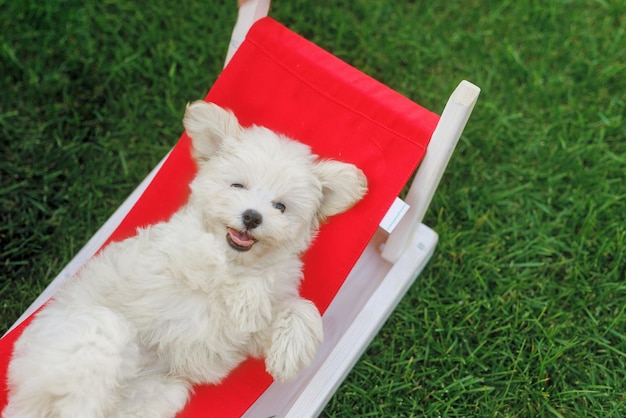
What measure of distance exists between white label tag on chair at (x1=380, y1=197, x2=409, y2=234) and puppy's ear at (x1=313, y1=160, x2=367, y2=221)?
0.20m

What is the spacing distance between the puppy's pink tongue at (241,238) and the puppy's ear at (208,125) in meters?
0.42

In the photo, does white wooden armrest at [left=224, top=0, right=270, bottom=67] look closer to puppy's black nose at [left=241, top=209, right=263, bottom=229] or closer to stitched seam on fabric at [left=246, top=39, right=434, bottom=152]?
stitched seam on fabric at [left=246, top=39, right=434, bottom=152]

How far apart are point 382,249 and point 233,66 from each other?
119 cm

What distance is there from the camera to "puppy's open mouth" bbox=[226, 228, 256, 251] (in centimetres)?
214

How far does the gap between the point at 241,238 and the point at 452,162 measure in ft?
6.21

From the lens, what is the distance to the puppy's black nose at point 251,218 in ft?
6.81

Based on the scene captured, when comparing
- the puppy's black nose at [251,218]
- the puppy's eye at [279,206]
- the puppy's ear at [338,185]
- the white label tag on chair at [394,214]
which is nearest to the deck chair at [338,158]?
the white label tag on chair at [394,214]

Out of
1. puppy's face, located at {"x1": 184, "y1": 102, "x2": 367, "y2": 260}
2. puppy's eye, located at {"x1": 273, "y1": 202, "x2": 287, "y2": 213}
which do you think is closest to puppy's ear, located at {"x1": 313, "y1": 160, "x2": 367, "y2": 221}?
puppy's face, located at {"x1": 184, "y1": 102, "x2": 367, "y2": 260}

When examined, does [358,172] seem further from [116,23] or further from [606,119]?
[116,23]

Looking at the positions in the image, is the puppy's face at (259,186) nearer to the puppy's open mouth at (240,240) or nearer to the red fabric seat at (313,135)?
the puppy's open mouth at (240,240)

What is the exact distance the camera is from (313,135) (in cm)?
273

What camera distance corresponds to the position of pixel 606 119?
12.2ft

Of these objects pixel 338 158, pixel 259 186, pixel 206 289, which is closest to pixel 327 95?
pixel 338 158

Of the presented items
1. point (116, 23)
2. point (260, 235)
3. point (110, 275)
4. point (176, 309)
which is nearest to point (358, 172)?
point (260, 235)
